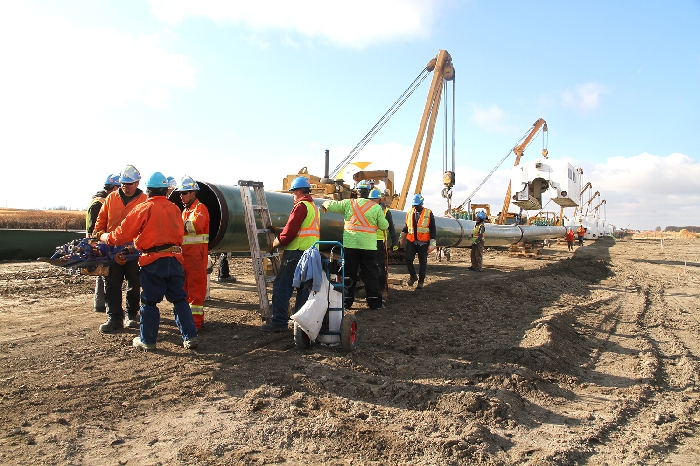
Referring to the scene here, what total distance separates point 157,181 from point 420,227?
5213mm

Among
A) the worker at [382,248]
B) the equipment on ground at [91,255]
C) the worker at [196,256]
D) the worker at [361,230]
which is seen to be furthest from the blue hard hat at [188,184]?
the worker at [382,248]

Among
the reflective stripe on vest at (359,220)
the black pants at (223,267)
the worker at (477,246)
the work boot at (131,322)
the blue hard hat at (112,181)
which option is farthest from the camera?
the worker at (477,246)

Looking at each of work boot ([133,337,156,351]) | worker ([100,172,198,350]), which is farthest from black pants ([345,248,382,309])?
work boot ([133,337,156,351])

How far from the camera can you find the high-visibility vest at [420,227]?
28.6ft

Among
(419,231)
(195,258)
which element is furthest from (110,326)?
(419,231)

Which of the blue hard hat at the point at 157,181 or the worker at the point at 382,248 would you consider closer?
the blue hard hat at the point at 157,181

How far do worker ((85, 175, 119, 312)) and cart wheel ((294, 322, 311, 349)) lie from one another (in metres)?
2.75

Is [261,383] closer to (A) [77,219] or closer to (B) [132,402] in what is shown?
(B) [132,402]

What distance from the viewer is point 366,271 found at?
21.3ft

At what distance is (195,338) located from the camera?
4.46 metres

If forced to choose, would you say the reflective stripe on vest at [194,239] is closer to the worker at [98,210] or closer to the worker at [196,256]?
the worker at [196,256]

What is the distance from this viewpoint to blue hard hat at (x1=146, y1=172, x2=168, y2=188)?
4398mm

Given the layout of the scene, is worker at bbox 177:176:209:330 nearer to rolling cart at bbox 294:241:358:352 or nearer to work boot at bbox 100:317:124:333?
work boot at bbox 100:317:124:333

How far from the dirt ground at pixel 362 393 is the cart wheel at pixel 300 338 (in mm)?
76
